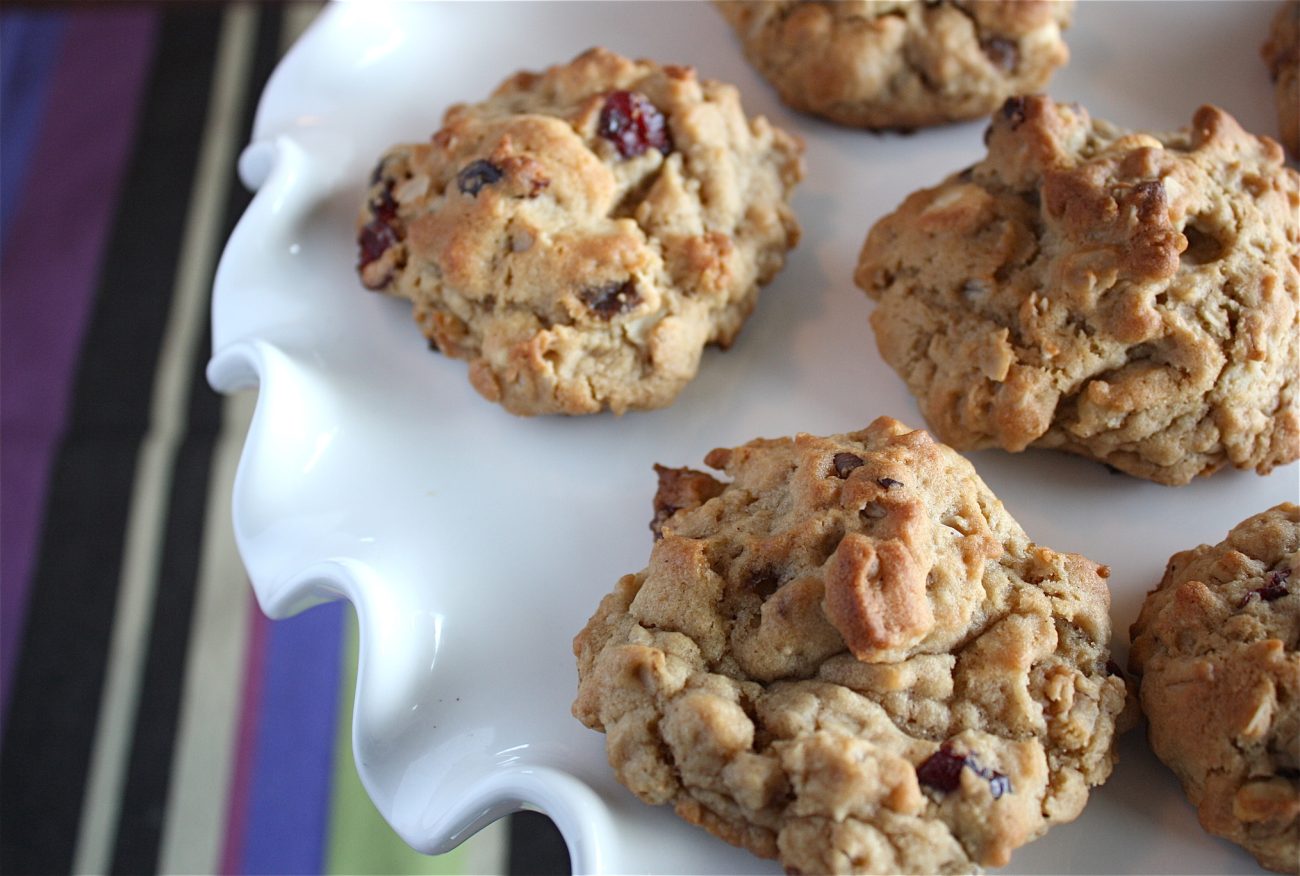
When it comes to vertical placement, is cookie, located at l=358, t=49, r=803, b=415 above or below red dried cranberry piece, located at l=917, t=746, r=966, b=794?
above

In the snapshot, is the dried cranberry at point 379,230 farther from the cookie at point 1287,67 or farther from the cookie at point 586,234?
the cookie at point 1287,67

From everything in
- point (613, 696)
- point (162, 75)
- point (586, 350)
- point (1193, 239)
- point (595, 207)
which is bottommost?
point (162, 75)

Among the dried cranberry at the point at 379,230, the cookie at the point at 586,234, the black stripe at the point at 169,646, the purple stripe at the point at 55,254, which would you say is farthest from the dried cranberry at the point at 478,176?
the purple stripe at the point at 55,254

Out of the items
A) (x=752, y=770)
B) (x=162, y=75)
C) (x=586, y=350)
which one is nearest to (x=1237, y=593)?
(x=752, y=770)

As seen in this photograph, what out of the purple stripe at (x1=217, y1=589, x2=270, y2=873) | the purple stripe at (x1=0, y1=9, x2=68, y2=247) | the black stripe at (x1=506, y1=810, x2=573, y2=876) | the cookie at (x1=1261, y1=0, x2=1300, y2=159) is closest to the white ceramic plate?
the cookie at (x1=1261, y1=0, x2=1300, y2=159)

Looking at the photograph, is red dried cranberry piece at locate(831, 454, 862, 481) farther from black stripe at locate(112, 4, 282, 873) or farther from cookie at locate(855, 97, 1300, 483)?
black stripe at locate(112, 4, 282, 873)

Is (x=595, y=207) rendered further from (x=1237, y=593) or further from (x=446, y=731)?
(x=1237, y=593)

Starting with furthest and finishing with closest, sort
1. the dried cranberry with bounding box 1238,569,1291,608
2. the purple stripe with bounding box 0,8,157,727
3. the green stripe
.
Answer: the purple stripe with bounding box 0,8,157,727
the green stripe
the dried cranberry with bounding box 1238,569,1291,608

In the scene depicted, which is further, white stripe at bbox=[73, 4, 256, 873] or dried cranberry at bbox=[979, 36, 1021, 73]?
white stripe at bbox=[73, 4, 256, 873]
